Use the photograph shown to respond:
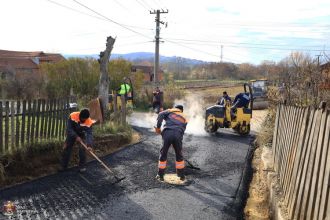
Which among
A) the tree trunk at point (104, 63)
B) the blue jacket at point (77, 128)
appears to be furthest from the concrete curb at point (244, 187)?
the tree trunk at point (104, 63)

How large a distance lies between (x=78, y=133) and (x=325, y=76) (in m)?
6.61

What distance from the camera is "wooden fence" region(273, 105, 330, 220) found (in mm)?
3533

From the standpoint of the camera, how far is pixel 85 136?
26.0 ft

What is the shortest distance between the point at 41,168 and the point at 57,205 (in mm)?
2030

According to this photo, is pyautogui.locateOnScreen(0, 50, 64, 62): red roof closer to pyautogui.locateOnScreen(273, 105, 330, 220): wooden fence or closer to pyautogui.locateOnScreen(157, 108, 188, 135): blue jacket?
pyautogui.locateOnScreen(157, 108, 188, 135): blue jacket

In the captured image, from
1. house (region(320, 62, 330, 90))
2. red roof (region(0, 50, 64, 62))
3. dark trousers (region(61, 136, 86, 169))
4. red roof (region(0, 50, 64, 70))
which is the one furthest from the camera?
red roof (region(0, 50, 64, 62))

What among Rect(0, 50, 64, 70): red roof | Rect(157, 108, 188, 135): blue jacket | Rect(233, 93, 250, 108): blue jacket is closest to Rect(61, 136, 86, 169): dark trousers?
Rect(157, 108, 188, 135): blue jacket

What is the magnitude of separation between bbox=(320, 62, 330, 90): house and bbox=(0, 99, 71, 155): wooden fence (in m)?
6.60

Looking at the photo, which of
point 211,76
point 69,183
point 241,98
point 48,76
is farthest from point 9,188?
point 211,76

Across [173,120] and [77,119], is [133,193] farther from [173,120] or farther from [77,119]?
[77,119]

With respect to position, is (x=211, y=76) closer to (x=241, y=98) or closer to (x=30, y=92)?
(x=30, y=92)

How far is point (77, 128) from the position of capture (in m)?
7.55

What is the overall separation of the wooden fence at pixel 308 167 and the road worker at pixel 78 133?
4072 mm

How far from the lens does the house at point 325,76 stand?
30.3 ft
